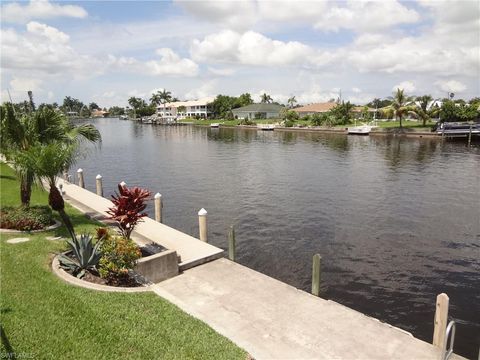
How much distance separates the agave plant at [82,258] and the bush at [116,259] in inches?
15.9

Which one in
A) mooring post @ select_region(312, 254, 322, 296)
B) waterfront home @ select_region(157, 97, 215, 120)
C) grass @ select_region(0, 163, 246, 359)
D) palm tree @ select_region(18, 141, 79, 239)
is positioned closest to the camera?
grass @ select_region(0, 163, 246, 359)

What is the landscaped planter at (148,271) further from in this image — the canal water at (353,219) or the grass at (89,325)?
the canal water at (353,219)

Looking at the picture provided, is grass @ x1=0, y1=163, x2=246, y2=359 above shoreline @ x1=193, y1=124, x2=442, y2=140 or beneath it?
beneath

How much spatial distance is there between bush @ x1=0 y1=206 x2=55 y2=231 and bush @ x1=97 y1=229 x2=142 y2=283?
5.20 meters

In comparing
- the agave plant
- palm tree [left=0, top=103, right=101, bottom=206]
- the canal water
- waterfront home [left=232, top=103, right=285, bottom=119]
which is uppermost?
waterfront home [left=232, top=103, right=285, bottom=119]

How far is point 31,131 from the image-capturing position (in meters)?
14.6

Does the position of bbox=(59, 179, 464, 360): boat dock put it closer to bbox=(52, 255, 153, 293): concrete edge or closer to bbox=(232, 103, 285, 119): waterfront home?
bbox=(52, 255, 153, 293): concrete edge

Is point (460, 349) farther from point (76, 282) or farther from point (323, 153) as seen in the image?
point (323, 153)

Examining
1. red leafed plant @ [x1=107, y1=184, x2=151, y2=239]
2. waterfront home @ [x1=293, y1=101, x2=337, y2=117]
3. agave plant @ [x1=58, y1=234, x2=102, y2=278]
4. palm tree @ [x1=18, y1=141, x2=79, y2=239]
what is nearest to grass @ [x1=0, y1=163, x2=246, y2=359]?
agave plant @ [x1=58, y1=234, x2=102, y2=278]

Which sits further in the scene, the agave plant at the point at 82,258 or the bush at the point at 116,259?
the agave plant at the point at 82,258

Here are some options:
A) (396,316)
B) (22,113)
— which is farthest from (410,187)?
(22,113)

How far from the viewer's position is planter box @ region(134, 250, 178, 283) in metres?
11.0

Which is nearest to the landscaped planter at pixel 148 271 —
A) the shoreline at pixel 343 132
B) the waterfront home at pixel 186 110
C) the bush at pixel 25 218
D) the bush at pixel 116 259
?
the bush at pixel 116 259

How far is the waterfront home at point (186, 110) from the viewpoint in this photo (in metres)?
155
